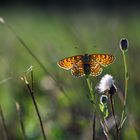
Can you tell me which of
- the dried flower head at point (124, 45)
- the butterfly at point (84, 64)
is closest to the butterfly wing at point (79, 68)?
the butterfly at point (84, 64)

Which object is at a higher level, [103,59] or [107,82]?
[103,59]

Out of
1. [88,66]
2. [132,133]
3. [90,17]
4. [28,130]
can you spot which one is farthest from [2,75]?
[90,17]

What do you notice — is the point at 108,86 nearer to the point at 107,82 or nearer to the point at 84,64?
the point at 107,82

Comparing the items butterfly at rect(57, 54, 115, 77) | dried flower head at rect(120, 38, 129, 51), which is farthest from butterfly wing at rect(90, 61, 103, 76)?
dried flower head at rect(120, 38, 129, 51)

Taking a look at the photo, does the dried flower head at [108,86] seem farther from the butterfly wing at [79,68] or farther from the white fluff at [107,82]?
the butterfly wing at [79,68]

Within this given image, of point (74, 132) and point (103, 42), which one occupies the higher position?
point (74, 132)

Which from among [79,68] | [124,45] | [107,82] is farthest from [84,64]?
[124,45]

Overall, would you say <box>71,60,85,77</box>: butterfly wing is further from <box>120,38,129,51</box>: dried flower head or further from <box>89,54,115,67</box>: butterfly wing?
<box>120,38,129,51</box>: dried flower head

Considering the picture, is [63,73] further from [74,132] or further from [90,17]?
[90,17]
